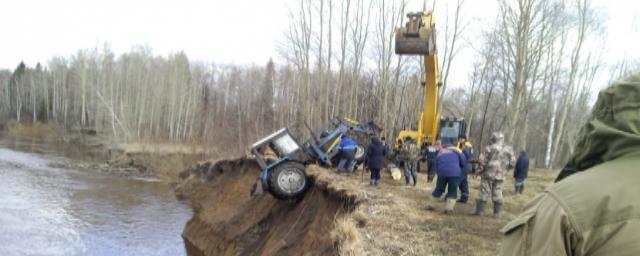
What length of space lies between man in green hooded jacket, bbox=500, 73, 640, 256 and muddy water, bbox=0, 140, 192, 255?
14.0m

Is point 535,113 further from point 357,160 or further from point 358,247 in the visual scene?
point 358,247

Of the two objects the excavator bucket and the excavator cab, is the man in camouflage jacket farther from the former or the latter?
the excavator cab

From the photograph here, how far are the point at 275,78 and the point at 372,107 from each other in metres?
25.6

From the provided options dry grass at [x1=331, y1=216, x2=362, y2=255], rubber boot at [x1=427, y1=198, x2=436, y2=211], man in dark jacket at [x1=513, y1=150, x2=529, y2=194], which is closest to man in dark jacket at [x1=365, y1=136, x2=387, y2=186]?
rubber boot at [x1=427, y1=198, x2=436, y2=211]

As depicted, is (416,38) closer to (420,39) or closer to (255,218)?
(420,39)

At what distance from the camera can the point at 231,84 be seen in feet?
232

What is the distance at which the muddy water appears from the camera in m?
14.5

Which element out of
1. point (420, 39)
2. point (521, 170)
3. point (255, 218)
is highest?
point (420, 39)

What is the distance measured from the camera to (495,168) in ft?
31.2

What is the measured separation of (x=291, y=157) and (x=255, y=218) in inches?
103

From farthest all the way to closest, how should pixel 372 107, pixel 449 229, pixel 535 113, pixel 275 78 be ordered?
pixel 275 78
pixel 535 113
pixel 372 107
pixel 449 229

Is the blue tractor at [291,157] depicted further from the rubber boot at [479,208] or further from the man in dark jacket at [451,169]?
the rubber boot at [479,208]

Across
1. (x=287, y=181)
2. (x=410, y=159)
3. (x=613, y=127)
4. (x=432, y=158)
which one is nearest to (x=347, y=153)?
(x=410, y=159)

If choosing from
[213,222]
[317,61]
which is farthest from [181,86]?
[213,222]
